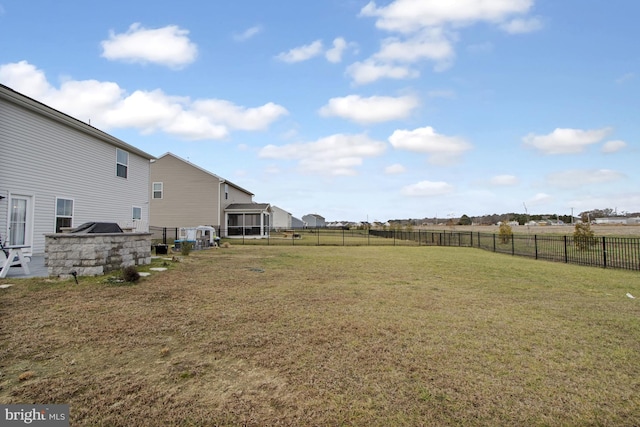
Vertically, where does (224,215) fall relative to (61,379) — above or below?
above

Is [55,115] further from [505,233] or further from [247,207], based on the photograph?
[505,233]

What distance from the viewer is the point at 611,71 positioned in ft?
42.6

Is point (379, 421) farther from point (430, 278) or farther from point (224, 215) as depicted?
point (224, 215)

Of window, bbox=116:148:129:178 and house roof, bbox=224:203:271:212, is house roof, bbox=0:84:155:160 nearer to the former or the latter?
window, bbox=116:148:129:178

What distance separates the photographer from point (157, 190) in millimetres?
29719

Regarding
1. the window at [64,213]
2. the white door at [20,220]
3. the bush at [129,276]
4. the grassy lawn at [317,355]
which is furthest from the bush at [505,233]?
the white door at [20,220]

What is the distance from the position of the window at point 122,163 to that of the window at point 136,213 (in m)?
1.92

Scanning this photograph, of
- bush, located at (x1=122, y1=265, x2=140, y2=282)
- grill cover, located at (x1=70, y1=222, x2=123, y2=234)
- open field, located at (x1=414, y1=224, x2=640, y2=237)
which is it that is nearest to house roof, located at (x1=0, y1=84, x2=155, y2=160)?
grill cover, located at (x1=70, y1=222, x2=123, y2=234)

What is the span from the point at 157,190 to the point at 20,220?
19173 mm

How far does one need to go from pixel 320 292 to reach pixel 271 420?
5.13 m

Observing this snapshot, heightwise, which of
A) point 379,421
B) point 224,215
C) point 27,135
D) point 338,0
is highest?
point 338,0

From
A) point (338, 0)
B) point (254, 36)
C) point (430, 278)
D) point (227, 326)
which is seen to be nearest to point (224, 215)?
point (254, 36)

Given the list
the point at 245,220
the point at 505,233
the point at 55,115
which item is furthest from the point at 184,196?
the point at 505,233

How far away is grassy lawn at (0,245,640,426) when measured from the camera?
288 cm
